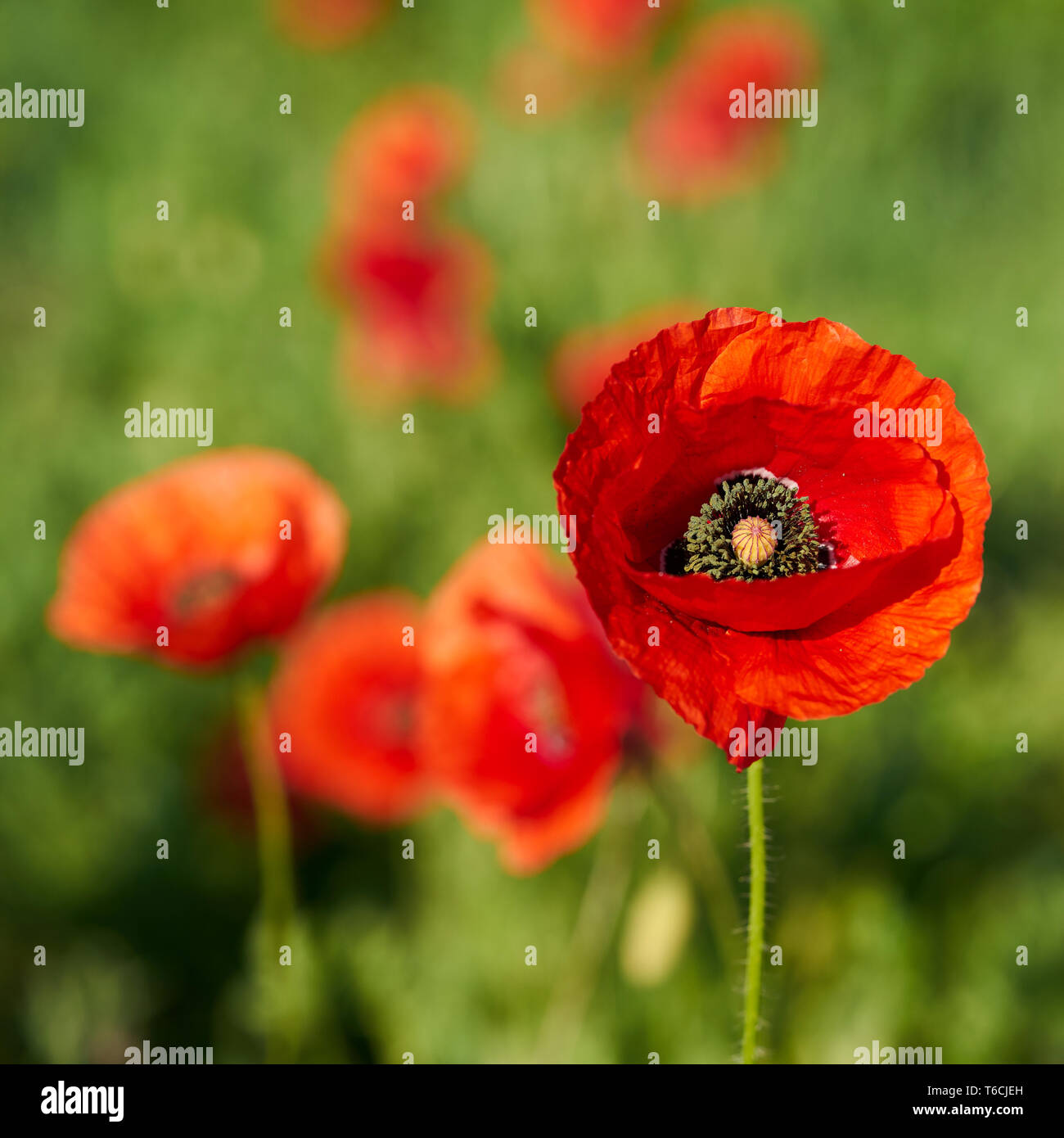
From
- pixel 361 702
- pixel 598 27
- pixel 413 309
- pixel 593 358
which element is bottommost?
pixel 361 702

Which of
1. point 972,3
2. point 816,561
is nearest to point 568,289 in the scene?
point 972,3

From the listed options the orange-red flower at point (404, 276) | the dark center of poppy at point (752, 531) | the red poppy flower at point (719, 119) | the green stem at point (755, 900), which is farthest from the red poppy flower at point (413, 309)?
the green stem at point (755, 900)

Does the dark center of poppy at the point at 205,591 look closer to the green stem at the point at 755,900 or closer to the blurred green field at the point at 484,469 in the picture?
the blurred green field at the point at 484,469

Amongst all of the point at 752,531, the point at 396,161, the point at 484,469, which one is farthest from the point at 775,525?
the point at 396,161

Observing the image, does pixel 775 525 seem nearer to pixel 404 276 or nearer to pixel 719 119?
pixel 404 276

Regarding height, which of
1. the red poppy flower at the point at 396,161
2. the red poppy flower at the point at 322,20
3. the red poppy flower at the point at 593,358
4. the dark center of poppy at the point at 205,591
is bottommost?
the dark center of poppy at the point at 205,591

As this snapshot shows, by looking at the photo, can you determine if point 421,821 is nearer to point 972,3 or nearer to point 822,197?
point 822,197
